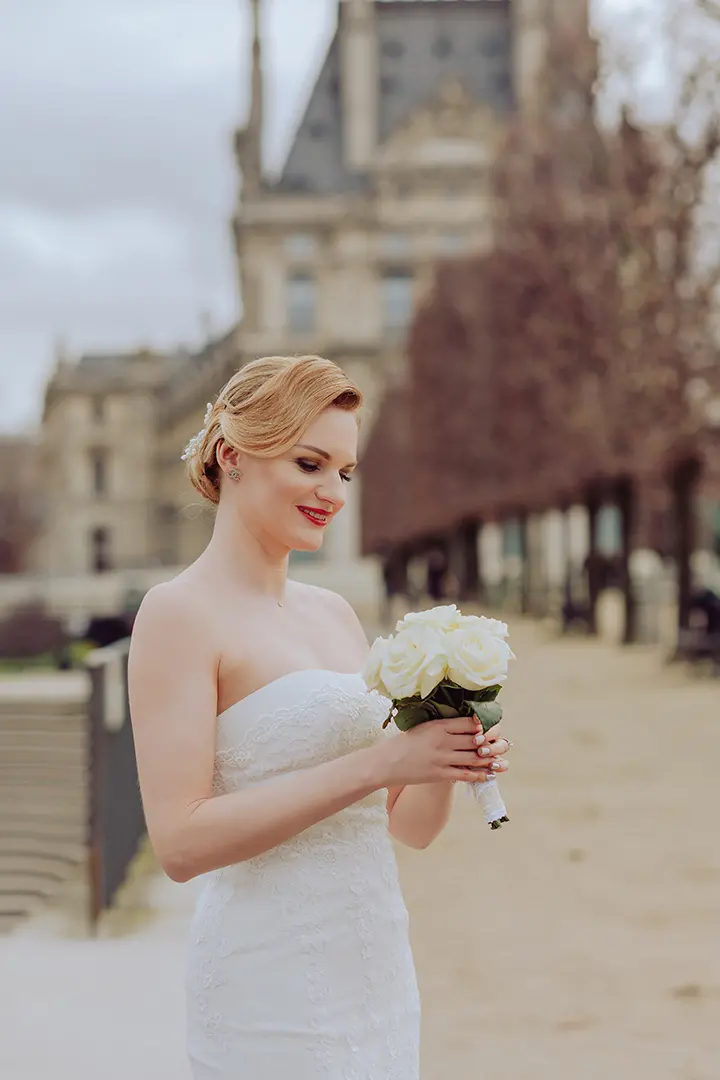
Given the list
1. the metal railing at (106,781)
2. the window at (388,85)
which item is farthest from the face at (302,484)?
the window at (388,85)

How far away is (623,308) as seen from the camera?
803 inches

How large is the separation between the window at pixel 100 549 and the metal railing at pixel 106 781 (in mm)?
80290

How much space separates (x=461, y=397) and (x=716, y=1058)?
101ft

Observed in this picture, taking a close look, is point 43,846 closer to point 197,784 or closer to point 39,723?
point 39,723

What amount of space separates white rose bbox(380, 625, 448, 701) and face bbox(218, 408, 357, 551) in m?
0.24

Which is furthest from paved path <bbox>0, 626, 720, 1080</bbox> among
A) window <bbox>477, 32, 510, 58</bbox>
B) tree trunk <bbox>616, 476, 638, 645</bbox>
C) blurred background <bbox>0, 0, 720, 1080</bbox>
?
window <bbox>477, 32, 510, 58</bbox>

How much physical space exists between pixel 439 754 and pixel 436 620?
0.19 metres

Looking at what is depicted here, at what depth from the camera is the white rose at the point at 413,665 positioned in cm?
202

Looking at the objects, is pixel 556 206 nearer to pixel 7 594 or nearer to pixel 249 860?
pixel 249 860

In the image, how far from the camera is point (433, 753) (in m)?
2.03

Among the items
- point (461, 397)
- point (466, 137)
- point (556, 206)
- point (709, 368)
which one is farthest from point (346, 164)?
point (709, 368)

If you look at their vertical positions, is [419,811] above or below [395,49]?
below

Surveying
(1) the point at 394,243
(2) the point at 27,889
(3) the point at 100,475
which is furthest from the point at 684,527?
(3) the point at 100,475

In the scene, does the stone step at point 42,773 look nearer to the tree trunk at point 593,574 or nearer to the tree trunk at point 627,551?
the tree trunk at point 627,551
